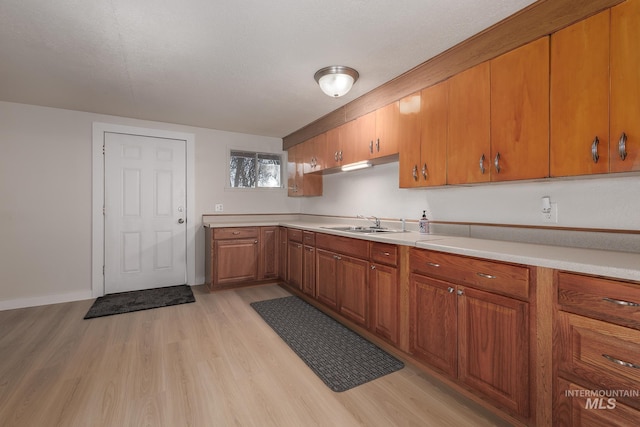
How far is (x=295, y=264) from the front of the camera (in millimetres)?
3717

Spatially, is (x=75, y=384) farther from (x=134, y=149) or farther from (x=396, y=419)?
(x=134, y=149)

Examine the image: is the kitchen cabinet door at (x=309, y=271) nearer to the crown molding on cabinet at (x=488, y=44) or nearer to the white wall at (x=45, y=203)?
the crown molding on cabinet at (x=488, y=44)

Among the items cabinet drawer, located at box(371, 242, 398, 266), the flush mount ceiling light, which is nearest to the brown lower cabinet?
cabinet drawer, located at box(371, 242, 398, 266)

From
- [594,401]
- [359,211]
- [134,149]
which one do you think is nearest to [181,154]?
[134,149]

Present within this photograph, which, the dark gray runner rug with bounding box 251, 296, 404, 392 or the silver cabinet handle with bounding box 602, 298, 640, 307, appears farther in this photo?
→ the dark gray runner rug with bounding box 251, 296, 404, 392

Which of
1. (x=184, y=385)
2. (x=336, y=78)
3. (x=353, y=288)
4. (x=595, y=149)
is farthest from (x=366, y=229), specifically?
(x=184, y=385)

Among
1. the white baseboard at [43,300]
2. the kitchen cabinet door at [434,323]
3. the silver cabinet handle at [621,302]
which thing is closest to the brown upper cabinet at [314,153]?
the kitchen cabinet door at [434,323]

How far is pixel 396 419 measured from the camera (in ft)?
5.23

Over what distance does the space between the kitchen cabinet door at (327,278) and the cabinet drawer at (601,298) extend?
1845 mm

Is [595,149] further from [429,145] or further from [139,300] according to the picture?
[139,300]

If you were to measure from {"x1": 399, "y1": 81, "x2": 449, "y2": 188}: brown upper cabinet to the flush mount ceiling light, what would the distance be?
605mm

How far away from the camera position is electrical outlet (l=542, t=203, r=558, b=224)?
1.83m

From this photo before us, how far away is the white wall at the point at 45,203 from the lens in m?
3.27
